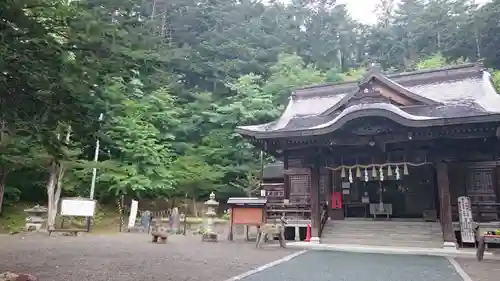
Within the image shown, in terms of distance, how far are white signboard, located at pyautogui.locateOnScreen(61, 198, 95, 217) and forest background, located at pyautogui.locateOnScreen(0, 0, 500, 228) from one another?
4.16 ft

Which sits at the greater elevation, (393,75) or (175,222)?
(393,75)

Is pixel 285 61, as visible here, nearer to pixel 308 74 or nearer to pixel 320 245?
pixel 308 74

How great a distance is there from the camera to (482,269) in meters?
8.21

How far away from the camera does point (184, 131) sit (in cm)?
2428

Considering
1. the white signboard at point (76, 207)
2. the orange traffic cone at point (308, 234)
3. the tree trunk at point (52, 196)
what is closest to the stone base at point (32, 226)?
the tree trunk at point (52, 196)

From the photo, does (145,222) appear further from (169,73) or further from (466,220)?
(466,220)

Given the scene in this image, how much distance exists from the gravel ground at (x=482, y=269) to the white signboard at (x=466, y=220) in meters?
1.98

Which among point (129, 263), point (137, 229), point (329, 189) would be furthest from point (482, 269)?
point (137, 229)

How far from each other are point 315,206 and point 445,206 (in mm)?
4141

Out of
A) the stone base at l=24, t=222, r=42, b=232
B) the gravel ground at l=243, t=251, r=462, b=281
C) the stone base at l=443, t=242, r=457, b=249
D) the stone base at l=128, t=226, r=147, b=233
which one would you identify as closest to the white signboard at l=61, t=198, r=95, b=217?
the stone base at l=24, t=222, r=42, b=232

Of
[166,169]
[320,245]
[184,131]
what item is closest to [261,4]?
[184,131]

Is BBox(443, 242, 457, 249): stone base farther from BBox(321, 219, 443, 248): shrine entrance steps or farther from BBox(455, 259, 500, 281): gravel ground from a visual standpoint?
BBox(455, 259, 500, 281): gravel ground

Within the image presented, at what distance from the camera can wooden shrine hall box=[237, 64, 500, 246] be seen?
12070mm

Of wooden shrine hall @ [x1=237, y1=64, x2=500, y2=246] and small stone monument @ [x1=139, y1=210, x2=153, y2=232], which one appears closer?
wooden shrine hall @ [x1=237, y1=64, x2=500, y2=246]
